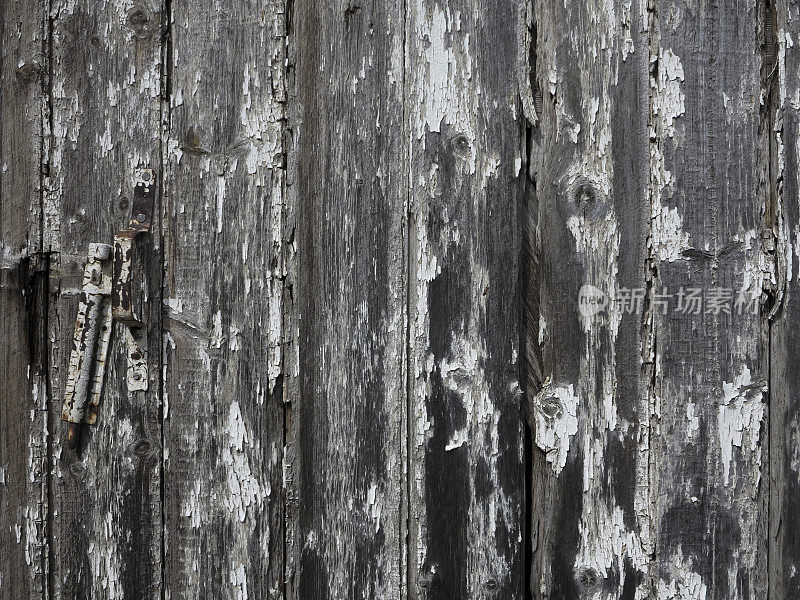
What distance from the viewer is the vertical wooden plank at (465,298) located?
80 cm

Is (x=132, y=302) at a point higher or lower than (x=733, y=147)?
lower

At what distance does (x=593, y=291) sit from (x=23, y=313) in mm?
917

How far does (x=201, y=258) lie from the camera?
2.70 ft

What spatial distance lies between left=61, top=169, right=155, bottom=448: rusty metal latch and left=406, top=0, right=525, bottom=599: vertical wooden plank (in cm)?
43

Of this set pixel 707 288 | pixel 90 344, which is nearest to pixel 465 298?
pixel 707 288

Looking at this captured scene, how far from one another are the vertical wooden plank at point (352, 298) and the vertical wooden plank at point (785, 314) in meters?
0.57

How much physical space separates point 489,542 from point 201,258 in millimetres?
635

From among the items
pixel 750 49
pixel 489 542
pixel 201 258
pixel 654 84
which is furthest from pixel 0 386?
pixel 750 49

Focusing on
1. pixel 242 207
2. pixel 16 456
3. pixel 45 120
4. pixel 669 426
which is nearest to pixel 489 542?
pixel 669 426

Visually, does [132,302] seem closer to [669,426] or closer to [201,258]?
[201,258]

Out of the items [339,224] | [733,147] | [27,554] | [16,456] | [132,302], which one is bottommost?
[27,554]

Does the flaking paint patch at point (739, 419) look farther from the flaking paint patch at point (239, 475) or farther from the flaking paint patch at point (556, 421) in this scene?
the flaking paint patch at point (239, 475)

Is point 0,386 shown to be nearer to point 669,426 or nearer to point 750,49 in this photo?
point 669,426

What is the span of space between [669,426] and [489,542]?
330mm
